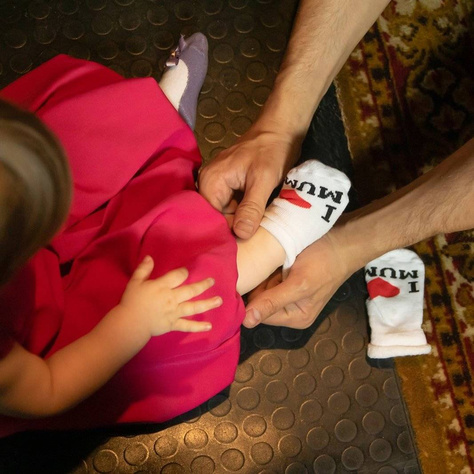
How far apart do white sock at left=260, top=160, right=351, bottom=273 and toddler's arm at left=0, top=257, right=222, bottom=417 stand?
0.17 meters

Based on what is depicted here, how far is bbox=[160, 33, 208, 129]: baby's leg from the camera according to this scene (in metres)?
0.89

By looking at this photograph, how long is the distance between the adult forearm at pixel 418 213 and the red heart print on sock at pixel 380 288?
0.08 m

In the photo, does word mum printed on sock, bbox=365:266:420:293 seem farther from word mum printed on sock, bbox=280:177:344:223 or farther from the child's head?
the child's head

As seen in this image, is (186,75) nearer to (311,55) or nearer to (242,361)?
(311,55)

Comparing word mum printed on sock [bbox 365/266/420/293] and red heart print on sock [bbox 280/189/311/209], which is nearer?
red heart print on sock [bbox 280/189/311/209]

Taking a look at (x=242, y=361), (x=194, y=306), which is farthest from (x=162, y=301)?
(x=242, y=361)

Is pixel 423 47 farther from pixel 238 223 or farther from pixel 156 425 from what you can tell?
pixel 156 425

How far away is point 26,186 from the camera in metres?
0.45

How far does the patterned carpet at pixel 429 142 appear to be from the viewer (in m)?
0.89

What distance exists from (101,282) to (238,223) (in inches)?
7.3

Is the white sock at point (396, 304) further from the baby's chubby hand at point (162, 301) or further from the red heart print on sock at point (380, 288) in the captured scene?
the baby's chubby hand at point (162, 301)

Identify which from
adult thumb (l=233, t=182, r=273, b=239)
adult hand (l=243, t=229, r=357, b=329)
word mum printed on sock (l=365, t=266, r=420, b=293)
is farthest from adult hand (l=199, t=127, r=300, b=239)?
word mum printed on sock (l=365, t=266, r=420, b=293)

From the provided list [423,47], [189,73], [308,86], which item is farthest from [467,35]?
[189,73]

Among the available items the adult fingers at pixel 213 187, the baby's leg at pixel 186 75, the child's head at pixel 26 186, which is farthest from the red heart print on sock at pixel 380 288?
the child's head at pixel 26 186
